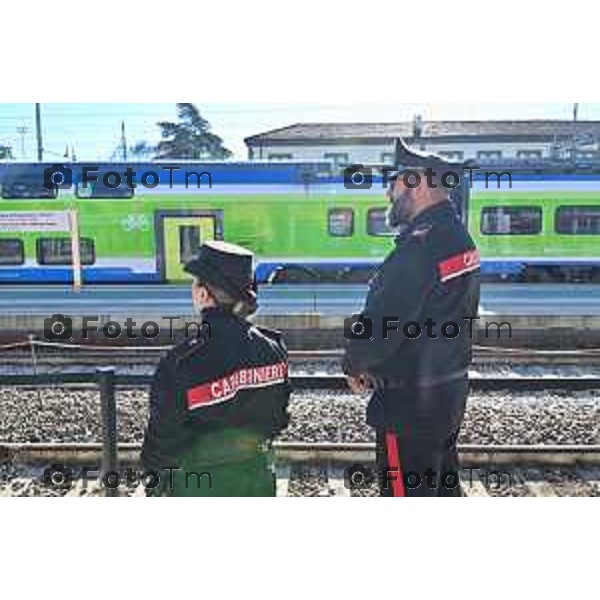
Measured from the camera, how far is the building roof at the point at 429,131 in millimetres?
2732

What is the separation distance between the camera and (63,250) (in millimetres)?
3502

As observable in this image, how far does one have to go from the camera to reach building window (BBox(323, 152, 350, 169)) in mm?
3092

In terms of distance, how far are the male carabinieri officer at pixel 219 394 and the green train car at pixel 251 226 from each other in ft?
1.83

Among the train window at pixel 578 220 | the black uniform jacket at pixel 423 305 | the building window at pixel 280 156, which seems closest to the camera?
the black uniform jacket at pixel 423 305

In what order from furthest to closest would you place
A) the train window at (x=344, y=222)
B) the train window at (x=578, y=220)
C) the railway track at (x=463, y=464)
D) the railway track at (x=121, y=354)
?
1. the train window at (x=578, y=220)
2. the railway track at (x=463, y=464)
3. the train window at (x=344, y=222)
4. the railway track at (x=121, y=354)

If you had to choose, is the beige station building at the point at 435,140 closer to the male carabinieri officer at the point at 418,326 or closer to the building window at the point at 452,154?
the building window at the point at 452,154

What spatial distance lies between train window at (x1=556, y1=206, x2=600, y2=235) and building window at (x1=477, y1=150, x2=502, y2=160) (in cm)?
106

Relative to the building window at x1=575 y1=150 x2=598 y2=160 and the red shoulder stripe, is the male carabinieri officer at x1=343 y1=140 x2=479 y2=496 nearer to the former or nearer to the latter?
the red shoulder stripe

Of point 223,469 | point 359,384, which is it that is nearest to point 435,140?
point 359,384

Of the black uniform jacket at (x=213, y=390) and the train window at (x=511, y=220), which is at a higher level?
the train window at (x=511, y=220)

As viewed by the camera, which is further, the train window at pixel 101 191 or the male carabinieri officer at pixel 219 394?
the train window at pixel 101 191

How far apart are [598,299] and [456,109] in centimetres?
168

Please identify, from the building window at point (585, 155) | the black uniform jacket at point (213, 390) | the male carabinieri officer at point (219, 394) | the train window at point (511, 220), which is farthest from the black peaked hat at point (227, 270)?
the building window at point (585, 155)

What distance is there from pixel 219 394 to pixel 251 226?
1227mm
